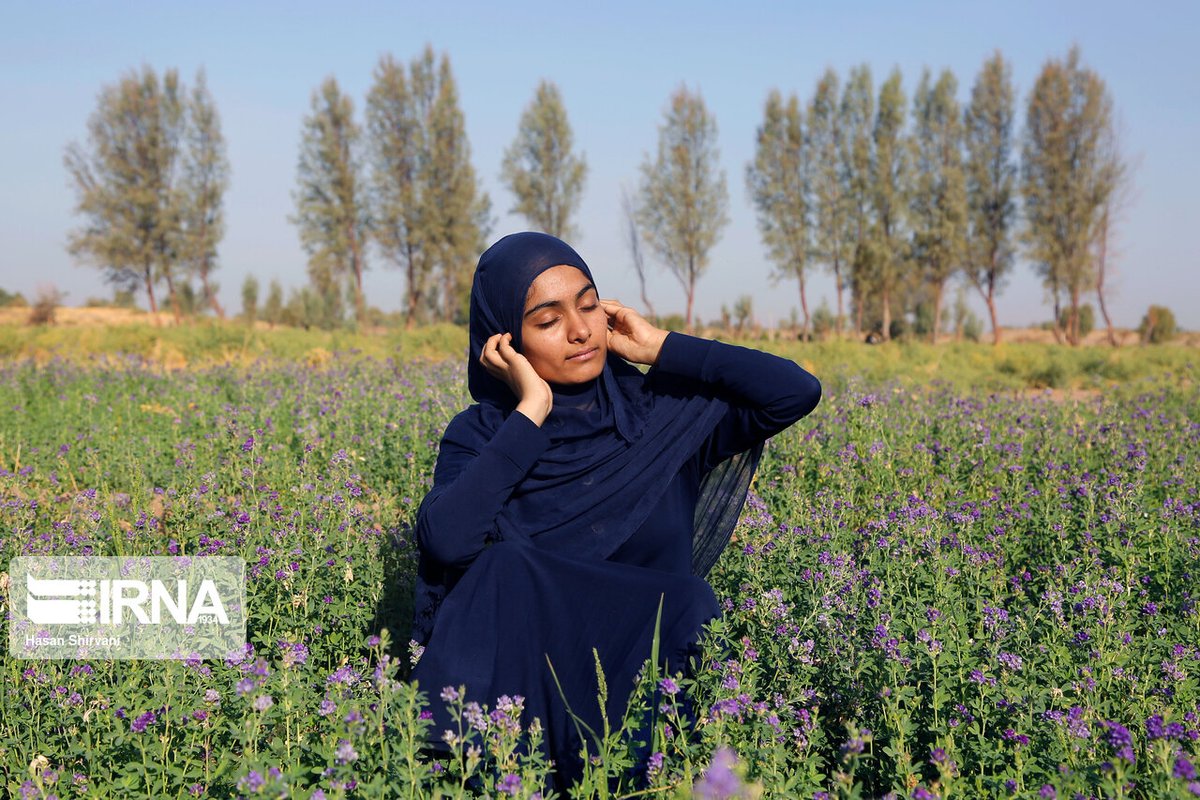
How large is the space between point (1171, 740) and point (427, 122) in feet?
117

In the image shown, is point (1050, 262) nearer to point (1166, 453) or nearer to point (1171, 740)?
point (1166, 453)

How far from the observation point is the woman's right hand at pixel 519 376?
8.56 ft

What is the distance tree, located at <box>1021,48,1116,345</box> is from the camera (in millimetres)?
30359

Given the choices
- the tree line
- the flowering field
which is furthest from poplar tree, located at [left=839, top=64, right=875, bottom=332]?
the flowering field

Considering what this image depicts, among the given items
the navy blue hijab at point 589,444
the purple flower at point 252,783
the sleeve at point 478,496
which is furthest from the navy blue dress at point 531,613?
the purple flower at point 252,783

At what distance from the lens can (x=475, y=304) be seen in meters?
2.94

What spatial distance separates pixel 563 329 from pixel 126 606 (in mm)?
1865

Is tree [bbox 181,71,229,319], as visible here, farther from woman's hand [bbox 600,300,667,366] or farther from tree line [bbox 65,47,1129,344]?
woman's hand [bbox 600,300,667,366]

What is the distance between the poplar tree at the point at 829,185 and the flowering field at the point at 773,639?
2950 cm

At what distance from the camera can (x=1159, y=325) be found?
3212 cm

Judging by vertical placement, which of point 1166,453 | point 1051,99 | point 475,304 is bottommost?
point 1166,453

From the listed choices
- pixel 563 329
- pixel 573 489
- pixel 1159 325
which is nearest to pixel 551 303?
pixel 563 329

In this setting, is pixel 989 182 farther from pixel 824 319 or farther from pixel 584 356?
pixel 584 356

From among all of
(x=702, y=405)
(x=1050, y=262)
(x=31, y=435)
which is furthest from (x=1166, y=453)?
(x=1050, y=262)
